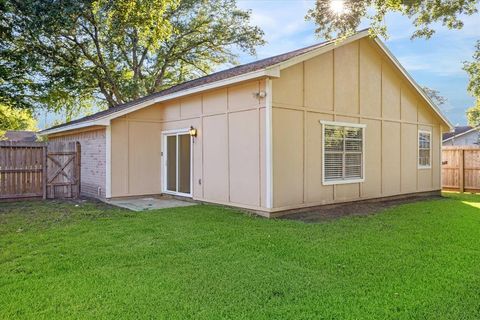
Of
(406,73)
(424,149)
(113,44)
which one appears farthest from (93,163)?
(424,149)

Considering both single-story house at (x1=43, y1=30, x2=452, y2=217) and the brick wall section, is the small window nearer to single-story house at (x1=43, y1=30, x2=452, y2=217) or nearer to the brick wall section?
single-story house at (x1=43, y1=30, x2=452, y2=217)

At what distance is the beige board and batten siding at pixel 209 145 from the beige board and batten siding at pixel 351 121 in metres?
0.54

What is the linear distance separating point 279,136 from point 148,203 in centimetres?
415

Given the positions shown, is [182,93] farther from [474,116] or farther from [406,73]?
[474,116]

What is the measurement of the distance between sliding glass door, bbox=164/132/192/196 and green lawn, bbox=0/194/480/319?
3.07 m

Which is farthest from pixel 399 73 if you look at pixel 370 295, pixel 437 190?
pixel 370 295

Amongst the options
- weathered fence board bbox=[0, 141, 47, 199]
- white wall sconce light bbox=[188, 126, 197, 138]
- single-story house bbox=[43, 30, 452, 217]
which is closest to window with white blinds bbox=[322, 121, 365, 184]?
single-story house bbox=[43, 30, 452, 217]

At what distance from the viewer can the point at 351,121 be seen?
9898 millimetres

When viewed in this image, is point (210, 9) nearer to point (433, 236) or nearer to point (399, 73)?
point (399, 73)

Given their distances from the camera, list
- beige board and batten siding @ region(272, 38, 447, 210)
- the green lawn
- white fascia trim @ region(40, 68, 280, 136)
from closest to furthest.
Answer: the green lawn → white fascia trim @ region(40, 68, 280, 136) → beige board and batten siding @ region(272, 38, 447, 210)

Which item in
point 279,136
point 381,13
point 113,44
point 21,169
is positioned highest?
point 113,44

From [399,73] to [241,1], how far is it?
41.9 ft

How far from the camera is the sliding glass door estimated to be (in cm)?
1042

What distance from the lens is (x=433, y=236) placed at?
618 centimetres
